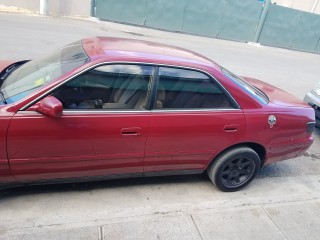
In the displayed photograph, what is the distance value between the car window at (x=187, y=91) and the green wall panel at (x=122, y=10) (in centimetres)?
1217

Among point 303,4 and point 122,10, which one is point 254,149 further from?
point 303,4

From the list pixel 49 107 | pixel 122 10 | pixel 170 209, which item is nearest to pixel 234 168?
pixel 170 209

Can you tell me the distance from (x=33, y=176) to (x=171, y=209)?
1440 millimetres

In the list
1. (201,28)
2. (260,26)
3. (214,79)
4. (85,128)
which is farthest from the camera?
(260,26)

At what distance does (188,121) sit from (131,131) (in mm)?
605

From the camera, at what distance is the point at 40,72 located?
9.11ft

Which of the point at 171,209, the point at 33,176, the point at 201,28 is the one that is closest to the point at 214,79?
the point at 171,209

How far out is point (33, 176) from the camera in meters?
2.63

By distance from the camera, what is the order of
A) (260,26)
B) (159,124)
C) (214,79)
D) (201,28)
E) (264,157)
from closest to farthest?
(159,124) < (214,79) < (264,157) < (201,28) < (260,26)

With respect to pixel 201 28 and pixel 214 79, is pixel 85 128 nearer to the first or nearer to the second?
pixel 214 79

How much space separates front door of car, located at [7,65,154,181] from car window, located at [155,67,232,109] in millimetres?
169

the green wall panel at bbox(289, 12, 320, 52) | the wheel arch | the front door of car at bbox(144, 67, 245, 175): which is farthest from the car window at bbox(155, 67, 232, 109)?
the green wall panel at bbox(289, 12, 320, 52)

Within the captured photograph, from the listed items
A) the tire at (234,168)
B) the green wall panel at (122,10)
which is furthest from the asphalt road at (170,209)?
the green wall panel at (122,10)

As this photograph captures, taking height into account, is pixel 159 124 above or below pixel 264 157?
above
